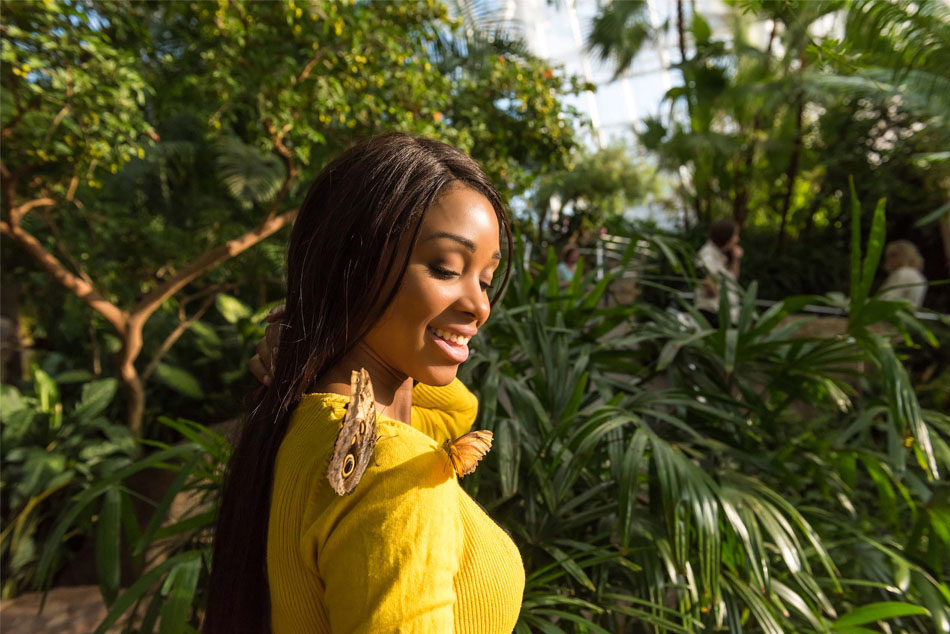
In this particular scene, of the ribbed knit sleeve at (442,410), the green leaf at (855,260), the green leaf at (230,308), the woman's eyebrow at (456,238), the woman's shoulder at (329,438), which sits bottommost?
the green leaf at (230,308)

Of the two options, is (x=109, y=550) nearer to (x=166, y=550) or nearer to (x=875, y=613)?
(x=166, y=550)

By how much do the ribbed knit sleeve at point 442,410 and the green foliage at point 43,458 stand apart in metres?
3.50

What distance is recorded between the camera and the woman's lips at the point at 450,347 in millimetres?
847

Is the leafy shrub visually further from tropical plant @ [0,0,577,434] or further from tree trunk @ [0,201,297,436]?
tree trunk @ [0,201,297,436]

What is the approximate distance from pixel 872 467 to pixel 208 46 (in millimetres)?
5171

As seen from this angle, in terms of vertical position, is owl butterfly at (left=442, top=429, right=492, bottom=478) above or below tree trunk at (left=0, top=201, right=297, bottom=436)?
above

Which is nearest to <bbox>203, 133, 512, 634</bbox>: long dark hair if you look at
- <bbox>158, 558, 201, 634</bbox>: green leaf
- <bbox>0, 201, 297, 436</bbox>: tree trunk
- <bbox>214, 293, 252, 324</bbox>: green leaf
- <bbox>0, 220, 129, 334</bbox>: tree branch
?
<bbox>158, 558, 201, 634</bbox>: green leaf

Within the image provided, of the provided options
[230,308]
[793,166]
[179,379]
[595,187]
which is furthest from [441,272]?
[595,187]

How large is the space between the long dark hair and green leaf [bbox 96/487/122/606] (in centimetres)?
77

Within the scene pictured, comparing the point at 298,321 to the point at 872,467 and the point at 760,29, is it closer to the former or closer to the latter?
the point at 872,467

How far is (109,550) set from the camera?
155cm

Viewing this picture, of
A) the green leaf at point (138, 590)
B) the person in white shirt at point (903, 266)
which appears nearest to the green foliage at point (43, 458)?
the green leaf at point (138, 590)

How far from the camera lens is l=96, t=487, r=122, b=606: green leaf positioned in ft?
5.04

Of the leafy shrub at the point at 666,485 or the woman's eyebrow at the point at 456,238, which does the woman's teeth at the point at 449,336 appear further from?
the leafy shrub at the point at 666,485
